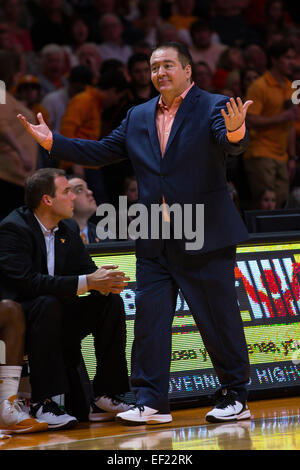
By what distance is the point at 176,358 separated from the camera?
4.94 meters

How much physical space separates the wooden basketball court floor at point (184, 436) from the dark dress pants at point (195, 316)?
203 millimetres

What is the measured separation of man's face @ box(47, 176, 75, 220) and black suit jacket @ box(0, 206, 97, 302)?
0.11 m

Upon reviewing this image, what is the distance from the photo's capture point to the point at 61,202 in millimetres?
4762

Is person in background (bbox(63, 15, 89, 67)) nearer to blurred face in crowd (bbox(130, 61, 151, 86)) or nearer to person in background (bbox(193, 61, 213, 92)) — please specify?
person in background (bbox(193, 61, 213, 92))

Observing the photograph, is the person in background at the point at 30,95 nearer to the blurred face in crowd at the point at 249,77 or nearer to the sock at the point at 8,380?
the blurred face in crowd at the point at 249,77

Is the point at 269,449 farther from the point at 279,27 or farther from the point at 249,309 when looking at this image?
the point at 279,27

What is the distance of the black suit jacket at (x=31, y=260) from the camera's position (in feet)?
14.8

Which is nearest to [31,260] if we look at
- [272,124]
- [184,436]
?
[184,436]

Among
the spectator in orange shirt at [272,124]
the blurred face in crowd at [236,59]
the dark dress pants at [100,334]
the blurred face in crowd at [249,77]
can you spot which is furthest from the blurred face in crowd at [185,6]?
the dark dress pants at [100,334]

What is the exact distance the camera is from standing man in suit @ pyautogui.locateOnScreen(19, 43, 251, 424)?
166 inches

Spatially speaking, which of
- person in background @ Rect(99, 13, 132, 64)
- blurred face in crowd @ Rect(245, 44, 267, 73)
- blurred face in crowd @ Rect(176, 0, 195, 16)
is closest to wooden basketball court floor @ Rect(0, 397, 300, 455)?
blurred face in crowd @ Rect(245, 44, 267, 73)

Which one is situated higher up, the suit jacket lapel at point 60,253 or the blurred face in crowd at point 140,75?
the blurred face in crowd at point 140,75
